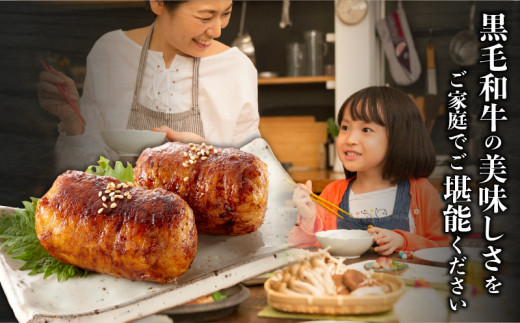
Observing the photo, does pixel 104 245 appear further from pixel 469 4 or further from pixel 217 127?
pixel 469 4

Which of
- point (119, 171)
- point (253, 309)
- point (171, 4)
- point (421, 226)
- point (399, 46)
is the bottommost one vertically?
point (253, 309)

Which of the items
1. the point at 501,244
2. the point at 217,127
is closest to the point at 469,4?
the point at 501,244

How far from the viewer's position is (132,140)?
1.02m

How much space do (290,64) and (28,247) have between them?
719 millimetres

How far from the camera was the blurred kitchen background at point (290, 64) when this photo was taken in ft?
2.95

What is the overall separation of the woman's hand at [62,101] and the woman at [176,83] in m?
0.04

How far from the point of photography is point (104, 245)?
762 millimetres

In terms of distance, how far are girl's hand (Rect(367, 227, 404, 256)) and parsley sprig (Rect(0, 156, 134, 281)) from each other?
0.54 meters

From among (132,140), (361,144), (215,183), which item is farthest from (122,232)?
(361,144)

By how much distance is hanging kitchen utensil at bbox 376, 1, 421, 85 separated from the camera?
97 centimetres

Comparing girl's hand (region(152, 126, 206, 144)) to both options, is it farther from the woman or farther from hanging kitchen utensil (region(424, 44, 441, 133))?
hanging kitchen utensil (region(424, 44, 441, 133))

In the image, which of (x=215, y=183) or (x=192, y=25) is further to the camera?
(x=192, y=25)

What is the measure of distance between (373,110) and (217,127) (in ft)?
1.16

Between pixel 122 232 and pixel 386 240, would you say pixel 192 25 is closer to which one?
pixel 122 232
